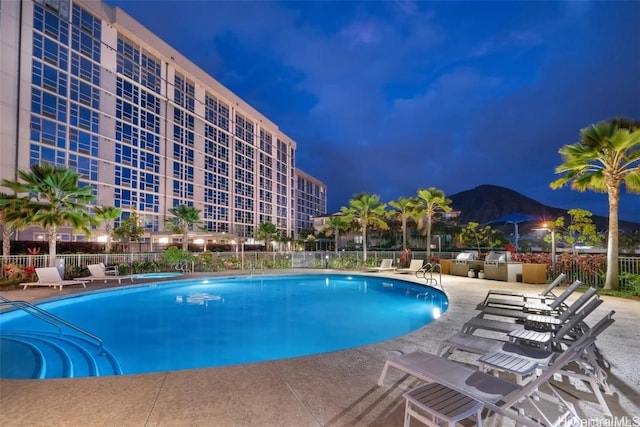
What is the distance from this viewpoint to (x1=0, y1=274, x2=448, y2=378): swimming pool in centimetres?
550

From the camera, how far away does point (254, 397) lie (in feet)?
9.34

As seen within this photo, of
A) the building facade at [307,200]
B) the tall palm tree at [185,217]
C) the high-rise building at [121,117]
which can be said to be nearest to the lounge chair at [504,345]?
the tall palm tree at [185,217]

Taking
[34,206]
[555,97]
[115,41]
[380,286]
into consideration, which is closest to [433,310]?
[380,286]

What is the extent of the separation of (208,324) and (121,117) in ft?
112

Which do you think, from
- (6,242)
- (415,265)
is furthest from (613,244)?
(6,242)

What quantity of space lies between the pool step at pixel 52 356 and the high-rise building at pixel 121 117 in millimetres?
24506

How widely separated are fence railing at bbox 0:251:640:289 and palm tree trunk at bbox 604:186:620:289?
0.35m

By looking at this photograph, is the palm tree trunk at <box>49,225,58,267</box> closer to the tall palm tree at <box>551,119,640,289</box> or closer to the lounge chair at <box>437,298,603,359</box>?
the lounge chair at <box>437,298,603,359</box>

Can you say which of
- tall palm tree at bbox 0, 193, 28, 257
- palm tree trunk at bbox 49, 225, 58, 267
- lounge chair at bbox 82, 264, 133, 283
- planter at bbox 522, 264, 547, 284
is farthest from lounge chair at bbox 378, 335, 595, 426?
tall palm tree at bbox 0, 193, 28, 257

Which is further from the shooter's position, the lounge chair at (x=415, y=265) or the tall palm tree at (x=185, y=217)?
the tall palm tree at (x=185, y=217)

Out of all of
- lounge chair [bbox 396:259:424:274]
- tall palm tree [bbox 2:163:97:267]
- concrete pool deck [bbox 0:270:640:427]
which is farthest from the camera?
lounge chair [bbox 396:259:424:274]

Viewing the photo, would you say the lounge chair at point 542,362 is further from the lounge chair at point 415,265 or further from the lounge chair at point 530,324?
the lounge chair at point 415,265

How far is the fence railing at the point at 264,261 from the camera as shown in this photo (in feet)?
35.3

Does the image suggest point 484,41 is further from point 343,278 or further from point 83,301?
point 83,301
